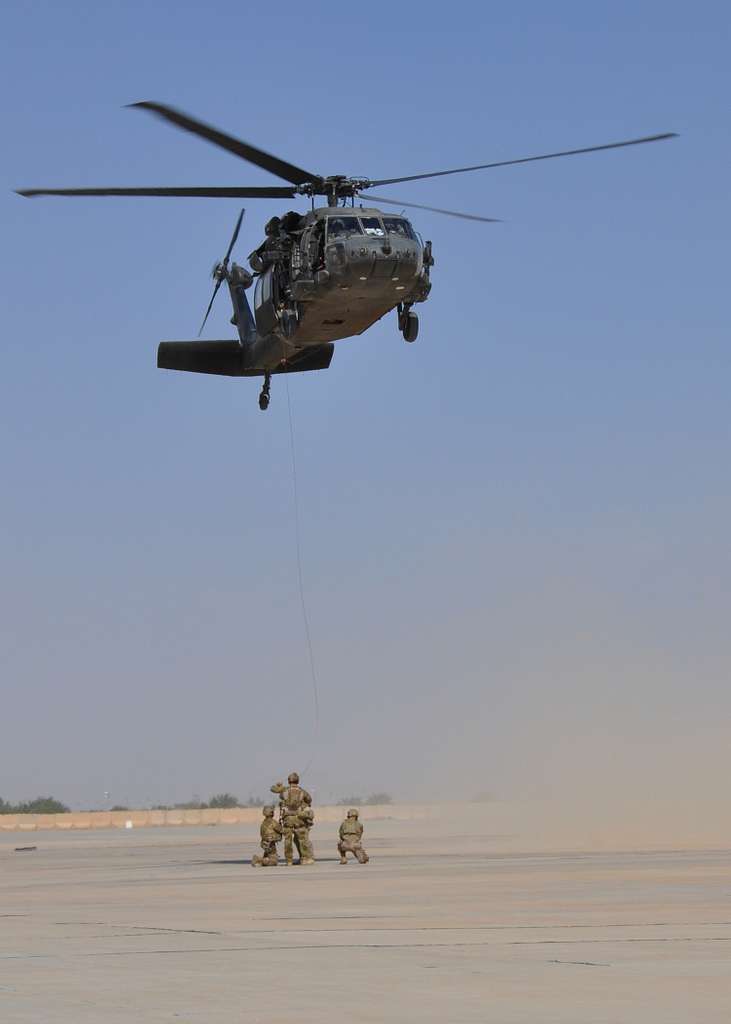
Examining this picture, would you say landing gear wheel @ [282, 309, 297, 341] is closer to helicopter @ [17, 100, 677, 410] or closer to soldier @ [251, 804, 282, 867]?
helicopter @ [17, 100, 677, 410]

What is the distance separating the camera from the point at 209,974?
471 inches

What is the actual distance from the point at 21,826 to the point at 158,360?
44.8 meters

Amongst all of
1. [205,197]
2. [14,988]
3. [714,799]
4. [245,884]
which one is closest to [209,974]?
[14,988]

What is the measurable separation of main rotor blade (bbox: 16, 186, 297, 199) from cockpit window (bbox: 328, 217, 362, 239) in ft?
6.30

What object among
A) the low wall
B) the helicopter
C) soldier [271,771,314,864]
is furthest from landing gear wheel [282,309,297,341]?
the low wall

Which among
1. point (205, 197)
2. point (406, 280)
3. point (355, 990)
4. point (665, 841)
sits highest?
point (205, 197)

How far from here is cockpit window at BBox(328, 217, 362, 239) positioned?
26.0 metres

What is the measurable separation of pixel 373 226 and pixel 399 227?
49 cm

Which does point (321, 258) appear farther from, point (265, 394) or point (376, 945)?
point (376, 945)

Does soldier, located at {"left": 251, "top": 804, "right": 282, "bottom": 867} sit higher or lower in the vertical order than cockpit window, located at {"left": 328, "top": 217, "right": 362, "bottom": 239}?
lower

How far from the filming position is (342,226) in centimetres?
2612

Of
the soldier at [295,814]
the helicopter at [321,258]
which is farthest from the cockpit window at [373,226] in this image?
the soldier at [295,814]

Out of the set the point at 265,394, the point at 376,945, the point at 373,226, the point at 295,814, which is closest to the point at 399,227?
the point at 373,226

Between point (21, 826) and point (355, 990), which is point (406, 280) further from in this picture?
point (21, 826)
